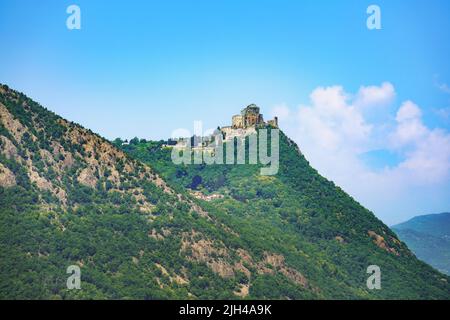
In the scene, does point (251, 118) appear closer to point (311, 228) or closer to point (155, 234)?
point (311, 228)

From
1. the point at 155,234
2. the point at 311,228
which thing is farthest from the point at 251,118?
the point at 155,234

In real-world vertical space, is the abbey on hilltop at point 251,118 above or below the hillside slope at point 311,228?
above

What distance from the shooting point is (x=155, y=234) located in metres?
137

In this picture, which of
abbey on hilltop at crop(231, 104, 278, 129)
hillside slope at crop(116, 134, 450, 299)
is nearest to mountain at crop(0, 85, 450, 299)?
hillside slope at crop(116, 134, 450, 299)

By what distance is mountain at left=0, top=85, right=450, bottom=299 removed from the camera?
121188 millimetres

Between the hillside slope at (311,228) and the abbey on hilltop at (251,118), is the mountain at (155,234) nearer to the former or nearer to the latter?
the hillside slope at (311,228)

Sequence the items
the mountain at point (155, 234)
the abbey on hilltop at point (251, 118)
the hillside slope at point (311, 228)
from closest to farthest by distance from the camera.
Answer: the mountain at point (155, 234)
the hillside slope at point (311, 228)
the abbey on hilltop at point (251, 118)

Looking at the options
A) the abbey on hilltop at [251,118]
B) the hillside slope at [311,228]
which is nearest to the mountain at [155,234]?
the hillside slope at [311,228]

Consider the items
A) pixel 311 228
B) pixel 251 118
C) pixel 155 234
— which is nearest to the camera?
pixel 155 234

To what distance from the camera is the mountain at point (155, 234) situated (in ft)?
398

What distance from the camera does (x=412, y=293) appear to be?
154250 mm

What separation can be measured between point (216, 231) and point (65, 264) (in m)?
34.3
